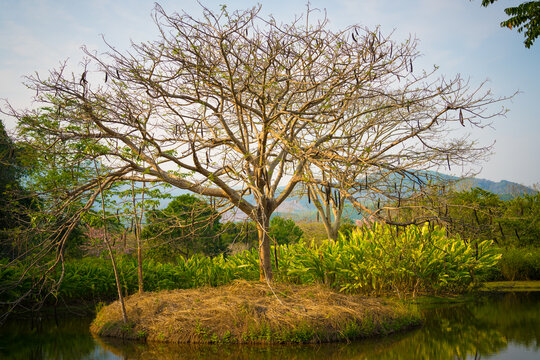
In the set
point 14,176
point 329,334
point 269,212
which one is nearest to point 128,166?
point 269,212

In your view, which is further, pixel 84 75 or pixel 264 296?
pixel 264 296

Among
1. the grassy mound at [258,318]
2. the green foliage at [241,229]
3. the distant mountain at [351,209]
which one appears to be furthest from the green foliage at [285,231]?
the grassy mound at [258,318]

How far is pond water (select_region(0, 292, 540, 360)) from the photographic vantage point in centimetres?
600

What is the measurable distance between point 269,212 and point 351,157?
2491 mm

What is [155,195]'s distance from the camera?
9.57 meters

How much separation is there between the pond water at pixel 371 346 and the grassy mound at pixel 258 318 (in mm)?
205

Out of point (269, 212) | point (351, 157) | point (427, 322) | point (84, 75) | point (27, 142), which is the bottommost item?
point (427, 322)

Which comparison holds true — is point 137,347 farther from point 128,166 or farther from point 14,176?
point 14,176

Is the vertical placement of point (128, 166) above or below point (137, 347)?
above

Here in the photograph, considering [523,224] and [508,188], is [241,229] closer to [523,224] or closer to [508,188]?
[523,224]

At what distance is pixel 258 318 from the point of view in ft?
22.5

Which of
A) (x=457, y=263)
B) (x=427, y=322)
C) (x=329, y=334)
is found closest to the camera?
(x=329, y=334)

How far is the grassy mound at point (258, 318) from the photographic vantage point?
6.71 meters

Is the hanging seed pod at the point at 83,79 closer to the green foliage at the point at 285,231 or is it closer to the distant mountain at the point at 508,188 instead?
the distant mountain at the point at 508,188
